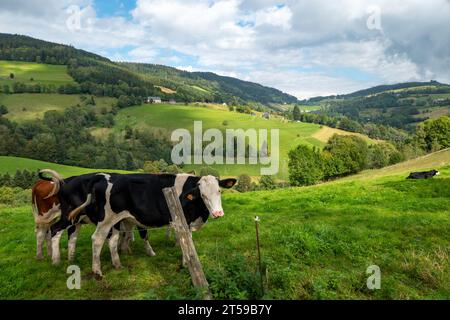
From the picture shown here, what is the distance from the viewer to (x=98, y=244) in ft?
28.9

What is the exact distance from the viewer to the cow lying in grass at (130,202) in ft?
29.0

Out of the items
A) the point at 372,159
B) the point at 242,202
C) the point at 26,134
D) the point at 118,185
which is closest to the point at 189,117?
the point at 26,134

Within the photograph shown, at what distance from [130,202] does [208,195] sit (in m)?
2.18

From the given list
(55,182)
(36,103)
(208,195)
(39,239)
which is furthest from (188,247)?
(36,103)

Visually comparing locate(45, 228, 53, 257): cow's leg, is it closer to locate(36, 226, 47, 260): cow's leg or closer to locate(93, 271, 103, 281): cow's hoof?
locate(36, 226, 47, 260): cow's leg

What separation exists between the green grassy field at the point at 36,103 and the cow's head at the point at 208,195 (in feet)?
524

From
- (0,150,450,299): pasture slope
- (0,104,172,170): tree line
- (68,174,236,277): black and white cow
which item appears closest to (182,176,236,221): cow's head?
(68,174,236,277): black and white cow

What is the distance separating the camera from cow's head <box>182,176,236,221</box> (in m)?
8.62

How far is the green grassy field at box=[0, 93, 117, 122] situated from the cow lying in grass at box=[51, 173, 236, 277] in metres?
158

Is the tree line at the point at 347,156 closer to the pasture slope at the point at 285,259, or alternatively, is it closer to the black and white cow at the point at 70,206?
the pasture slope at the point at 285,259

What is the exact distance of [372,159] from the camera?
85125 millimetres

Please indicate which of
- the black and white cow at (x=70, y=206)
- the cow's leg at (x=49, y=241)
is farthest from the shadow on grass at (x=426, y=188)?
the cow's leg at (x=49, y=241)
